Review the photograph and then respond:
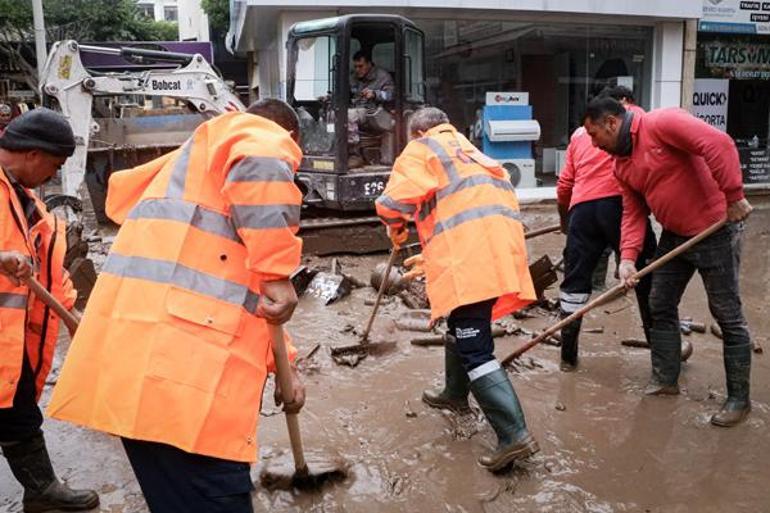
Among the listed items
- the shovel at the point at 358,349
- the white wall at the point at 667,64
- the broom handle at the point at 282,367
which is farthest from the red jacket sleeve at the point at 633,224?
the white wall at the point at 667,64

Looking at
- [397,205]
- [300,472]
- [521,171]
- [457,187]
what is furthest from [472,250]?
[521,171]

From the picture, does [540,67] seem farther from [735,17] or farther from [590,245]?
[590,245]

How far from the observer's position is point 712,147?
11.4 feet

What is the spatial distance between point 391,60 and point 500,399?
5.96 meters

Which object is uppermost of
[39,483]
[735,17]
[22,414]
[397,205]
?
[735,17]

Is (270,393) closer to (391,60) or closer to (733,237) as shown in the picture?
(733,237)

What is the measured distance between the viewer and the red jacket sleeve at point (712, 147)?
347 cm

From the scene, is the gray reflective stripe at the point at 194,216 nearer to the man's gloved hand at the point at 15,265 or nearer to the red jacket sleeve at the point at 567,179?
the man's gloved hand at the point at 15,265

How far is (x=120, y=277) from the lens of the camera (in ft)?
6.60

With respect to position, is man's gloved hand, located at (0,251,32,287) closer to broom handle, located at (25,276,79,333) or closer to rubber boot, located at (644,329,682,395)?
broom handle, located at (25,276,79,333)

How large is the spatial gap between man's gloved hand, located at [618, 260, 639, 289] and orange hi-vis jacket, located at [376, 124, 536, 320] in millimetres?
783

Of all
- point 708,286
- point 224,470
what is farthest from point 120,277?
point 708,286

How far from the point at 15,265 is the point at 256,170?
122 cm

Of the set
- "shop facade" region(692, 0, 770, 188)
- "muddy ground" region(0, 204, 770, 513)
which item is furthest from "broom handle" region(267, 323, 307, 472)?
"shop facade" region(692, 0, 770, 188)
